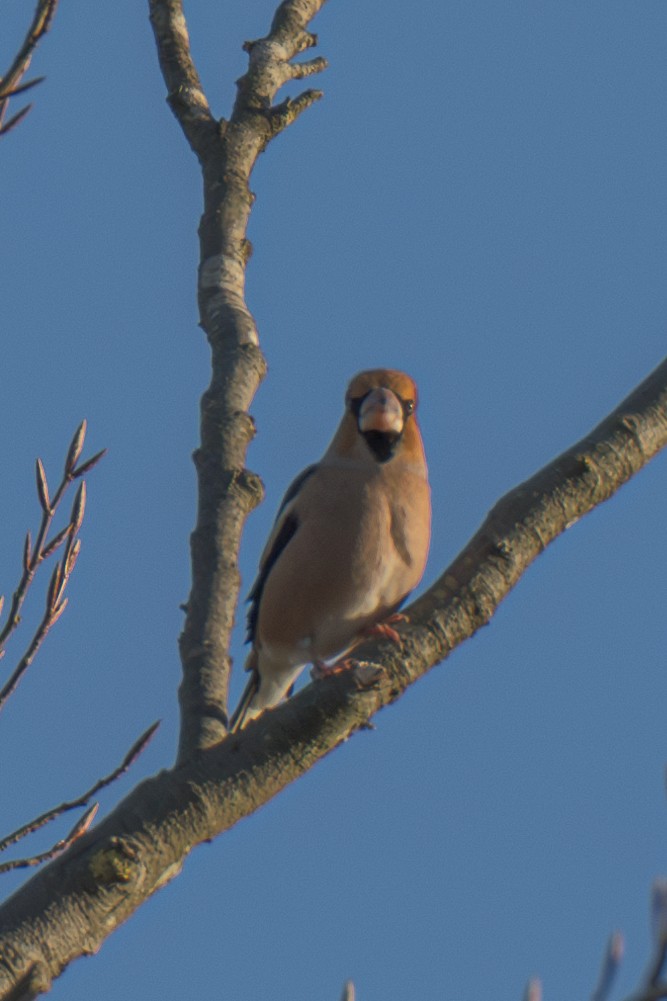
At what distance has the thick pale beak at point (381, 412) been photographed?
5.43 m

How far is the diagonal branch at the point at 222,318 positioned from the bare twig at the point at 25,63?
1257 millimetres

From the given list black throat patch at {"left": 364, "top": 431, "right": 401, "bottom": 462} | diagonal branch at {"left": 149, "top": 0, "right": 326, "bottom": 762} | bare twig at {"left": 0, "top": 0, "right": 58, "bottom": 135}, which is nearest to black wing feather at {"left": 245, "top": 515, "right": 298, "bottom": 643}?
black throat patch at {"left": 364, "top": 431, "right": 401, "bottom": 462}

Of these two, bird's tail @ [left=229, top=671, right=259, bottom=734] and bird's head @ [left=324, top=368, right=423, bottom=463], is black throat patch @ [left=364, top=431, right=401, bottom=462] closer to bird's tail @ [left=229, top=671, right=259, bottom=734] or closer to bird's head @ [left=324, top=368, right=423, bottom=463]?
bird's head @ [left=324, top=368, right=423, bottom=463]

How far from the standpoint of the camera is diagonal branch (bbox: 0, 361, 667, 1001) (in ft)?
8.98

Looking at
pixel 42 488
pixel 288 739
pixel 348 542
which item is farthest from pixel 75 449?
pixel 348 542

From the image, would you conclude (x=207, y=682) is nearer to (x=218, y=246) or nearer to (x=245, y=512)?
(x=245, y=512)

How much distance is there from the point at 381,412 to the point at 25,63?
2.74 m

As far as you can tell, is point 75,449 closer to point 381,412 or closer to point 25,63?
point 25,63

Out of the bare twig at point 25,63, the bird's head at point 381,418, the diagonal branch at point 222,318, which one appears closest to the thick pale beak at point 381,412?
the bird's head at point 381,418

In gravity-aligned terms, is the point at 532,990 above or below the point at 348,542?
below

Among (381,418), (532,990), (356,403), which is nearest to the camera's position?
(532,990)

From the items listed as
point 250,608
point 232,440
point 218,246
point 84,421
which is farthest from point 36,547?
point 250,608

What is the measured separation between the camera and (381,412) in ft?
17.8

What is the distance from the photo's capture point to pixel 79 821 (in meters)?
3.80
